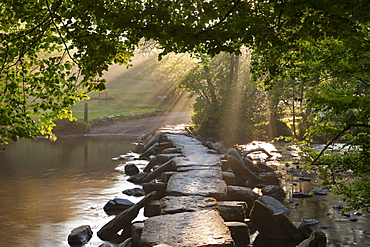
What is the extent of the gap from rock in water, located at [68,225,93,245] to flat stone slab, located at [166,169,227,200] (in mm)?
2038

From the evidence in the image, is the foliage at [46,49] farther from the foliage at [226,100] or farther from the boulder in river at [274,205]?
the foliage at [226,100]

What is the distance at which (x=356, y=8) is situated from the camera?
424cm

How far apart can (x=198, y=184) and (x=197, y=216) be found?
263 cm

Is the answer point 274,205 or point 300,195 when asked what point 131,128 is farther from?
point 274,205

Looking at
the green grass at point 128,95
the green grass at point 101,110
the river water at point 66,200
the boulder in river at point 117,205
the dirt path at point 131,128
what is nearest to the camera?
the river water at point 66,200

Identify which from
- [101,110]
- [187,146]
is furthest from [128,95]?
[187,146]

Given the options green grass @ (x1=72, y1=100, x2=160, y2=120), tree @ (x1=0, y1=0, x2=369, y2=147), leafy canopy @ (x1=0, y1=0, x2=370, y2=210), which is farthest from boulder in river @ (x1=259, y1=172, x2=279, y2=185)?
green grass @ (x1=72, y1=100, x2=160, y2=120)

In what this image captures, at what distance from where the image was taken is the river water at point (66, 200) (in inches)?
345

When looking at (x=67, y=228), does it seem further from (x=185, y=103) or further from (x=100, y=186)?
(x=185, y=103)

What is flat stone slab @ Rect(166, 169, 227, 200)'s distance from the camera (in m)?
8.93

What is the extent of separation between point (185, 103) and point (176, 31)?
5550 cm

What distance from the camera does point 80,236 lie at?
8.28 m

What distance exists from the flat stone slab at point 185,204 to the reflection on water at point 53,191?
181 cm

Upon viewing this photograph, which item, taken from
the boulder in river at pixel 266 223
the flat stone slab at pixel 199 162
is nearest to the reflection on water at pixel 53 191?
the flat stone slab at pixel 199 162
